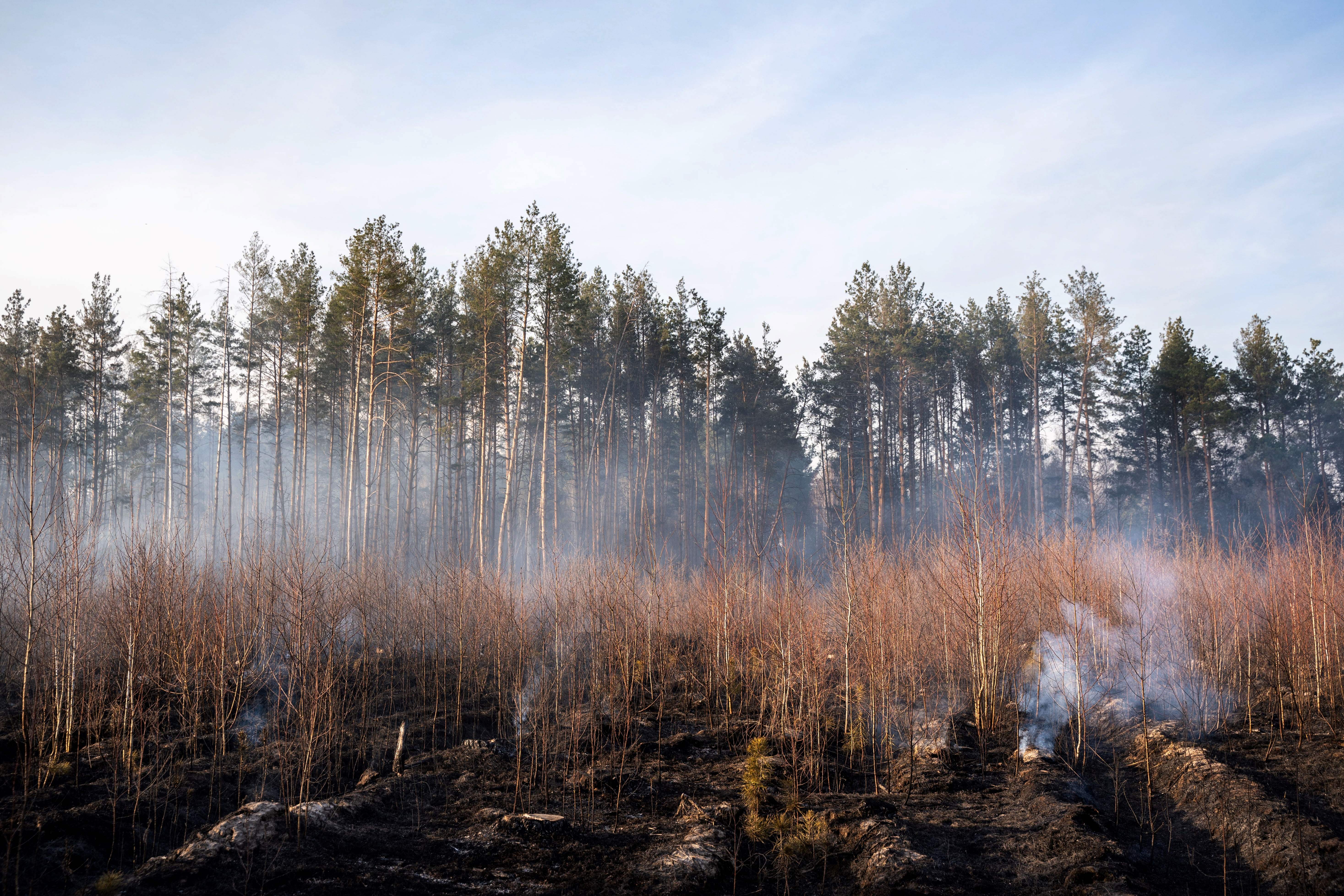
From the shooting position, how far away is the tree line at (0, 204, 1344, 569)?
22641 millimetres

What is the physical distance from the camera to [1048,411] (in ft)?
Result: 99.8

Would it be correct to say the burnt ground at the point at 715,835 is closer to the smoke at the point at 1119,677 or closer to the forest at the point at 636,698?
the forest at the point at 636,698

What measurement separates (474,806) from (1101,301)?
28.2 metres

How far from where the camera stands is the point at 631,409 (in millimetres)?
27688

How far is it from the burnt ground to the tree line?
12849 mm

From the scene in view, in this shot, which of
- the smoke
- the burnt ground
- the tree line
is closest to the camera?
the burnt ground

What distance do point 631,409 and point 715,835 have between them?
22301 mm

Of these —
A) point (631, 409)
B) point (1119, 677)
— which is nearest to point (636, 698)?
point (1119, 677)

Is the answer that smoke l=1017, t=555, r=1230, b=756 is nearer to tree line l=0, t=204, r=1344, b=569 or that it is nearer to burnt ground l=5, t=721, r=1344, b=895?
burnt ground l=5, t=721, r=1344, b=895

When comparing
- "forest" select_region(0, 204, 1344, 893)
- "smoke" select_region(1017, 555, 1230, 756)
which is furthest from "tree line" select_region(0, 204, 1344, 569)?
"smoke" select_region(1017, 555, 1230, 756)

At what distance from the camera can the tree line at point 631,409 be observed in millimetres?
22641

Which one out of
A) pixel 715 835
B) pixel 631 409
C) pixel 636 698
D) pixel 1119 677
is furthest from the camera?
pixel 631 409

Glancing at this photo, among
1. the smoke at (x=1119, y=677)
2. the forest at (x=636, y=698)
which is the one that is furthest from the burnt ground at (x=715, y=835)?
the smoke at (x=1119, y=677)

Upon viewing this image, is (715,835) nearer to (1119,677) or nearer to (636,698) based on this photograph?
(636,698)
